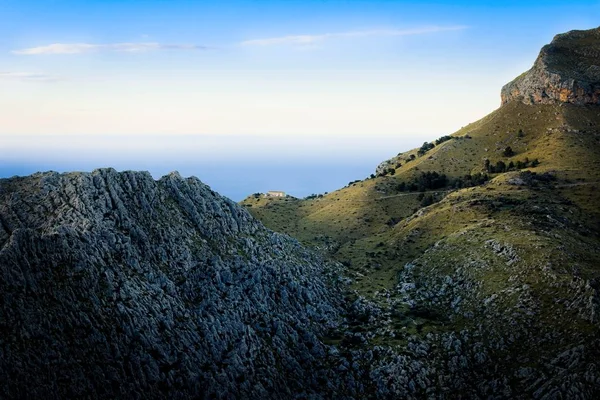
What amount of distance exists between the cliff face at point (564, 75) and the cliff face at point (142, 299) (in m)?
136

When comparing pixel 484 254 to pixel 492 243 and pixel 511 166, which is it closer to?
pixel 492 243

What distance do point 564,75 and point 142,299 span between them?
561ft

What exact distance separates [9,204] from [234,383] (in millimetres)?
39123

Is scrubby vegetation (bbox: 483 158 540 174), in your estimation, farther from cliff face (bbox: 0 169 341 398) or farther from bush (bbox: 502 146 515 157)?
cliff face (bbox: 0 169 341 398)

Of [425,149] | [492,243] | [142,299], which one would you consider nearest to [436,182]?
[425,149]

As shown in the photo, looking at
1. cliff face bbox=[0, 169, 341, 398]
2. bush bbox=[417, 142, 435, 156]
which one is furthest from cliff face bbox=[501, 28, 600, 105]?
cliff face bbox=[0, 169, 341, 398]

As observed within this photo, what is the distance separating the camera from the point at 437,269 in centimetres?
8950

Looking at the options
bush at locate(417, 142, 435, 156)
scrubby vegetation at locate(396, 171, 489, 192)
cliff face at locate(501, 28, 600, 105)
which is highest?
cliff face at locate(501, 28, 600, 105)

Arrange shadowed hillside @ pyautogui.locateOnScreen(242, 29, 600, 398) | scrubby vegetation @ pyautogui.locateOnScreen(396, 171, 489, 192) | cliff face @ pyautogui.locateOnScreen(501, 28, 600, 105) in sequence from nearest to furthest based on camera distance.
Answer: shadowed hillside @ pyautogui.locateOnScreen(242, 29, 600, 398), scrubby vegetation @ pyautogui.locateOnScreen(396, 171, 489, 192), cliff face @ pyautogui.locateOnScreen(501, 28, 600, 105)

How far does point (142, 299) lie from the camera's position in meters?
61.2

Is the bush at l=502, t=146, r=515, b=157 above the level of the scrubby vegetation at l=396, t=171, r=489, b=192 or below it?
above

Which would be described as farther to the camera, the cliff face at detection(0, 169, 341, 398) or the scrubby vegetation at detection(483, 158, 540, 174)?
the scrubby vegetation at detection(483, 158, 540, 174)

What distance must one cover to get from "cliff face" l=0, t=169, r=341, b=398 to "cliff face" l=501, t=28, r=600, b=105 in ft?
448

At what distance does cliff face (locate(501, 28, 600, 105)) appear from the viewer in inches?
6614
